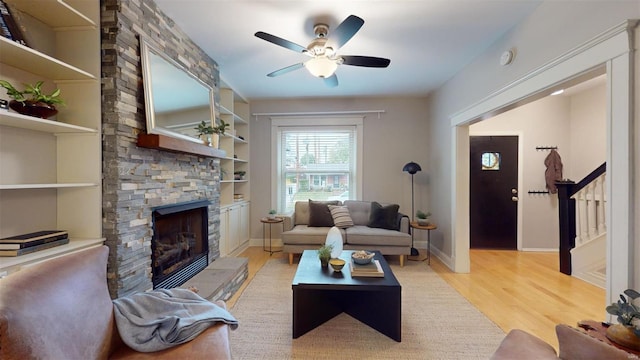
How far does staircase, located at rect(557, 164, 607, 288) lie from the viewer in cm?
310

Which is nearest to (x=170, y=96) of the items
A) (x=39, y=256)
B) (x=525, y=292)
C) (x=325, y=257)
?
(x=39, y=256)

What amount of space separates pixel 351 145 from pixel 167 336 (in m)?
4.01

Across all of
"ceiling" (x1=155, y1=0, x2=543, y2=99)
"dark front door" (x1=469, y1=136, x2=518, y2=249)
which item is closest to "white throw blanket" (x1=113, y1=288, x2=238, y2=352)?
"ceiling" (x1=155, y1=0, x2=543, y2=99)

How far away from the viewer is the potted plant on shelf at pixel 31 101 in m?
1.47

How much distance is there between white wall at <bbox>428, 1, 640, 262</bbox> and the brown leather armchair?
9.08 ft

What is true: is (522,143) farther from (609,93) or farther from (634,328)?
(634,328)

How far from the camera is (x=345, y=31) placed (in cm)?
203

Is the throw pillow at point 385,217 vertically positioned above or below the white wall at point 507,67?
below

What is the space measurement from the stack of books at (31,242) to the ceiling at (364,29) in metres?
1.92

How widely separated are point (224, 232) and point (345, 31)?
9.57 feet

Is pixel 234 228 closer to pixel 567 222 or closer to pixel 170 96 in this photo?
pixel 170 96

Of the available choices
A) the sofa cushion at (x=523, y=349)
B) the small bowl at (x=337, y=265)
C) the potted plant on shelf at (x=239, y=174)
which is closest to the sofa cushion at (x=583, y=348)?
the sofa cushion at (x=523, y=349)

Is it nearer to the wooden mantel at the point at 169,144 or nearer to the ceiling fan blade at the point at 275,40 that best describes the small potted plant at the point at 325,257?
the wooden mantel at the point at 169,144

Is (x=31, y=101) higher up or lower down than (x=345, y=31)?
lower down
